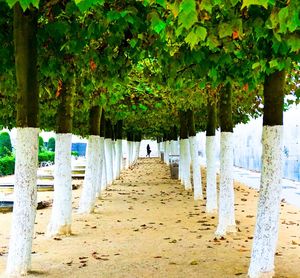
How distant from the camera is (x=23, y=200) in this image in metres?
7.22

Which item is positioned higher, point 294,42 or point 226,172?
point 294,42

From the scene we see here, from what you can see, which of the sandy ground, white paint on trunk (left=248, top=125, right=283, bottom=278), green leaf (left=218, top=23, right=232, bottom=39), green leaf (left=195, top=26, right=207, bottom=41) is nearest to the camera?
green leaf (left=195, top=26, right=207, bottom=41)

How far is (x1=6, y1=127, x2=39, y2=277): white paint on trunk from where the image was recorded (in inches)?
285

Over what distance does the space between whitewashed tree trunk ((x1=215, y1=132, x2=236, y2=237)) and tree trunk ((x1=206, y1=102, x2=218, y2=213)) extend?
2895mm

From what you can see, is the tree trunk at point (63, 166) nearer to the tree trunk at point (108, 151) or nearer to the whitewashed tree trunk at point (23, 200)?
the whitewashed tree trunk at point (23, 200)

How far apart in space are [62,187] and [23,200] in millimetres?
3605

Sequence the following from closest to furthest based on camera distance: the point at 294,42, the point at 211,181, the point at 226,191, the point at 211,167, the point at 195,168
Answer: the point at 294,42
the point at 226,191
the point at 211,181
the point at 211,167
the point at 195,168

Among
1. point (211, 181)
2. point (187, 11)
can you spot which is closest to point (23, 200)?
point (187, 11)

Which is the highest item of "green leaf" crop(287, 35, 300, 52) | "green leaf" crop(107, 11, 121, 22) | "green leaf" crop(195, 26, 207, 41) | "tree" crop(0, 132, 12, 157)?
"green leaf" crop(107, 11, 121, 22)

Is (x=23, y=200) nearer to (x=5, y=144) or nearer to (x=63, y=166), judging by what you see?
(x=63, y=166)

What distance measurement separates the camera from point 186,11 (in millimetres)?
3592

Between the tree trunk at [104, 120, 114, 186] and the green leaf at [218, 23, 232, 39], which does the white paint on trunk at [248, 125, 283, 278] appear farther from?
the tree trunk at [104, 120, 114, 186]

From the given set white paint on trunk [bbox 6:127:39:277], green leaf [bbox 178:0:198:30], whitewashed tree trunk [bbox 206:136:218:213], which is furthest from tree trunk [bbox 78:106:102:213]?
green leaf [bbox 178:0:198:30]

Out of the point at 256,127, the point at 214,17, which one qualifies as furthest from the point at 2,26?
the point at 256,127
